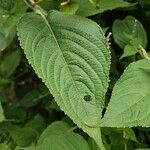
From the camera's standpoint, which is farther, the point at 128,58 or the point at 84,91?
the point at 128,58

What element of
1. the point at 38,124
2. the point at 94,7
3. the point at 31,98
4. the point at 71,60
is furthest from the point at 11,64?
the point at 71,60

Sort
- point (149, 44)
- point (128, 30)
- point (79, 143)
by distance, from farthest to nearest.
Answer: point (149, 44) → point (128, 30) → point (79, 143)

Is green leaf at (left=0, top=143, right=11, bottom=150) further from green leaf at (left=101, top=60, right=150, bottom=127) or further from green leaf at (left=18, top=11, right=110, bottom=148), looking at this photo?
green leaf at (left=101, top=60, right=150, bottom=127)

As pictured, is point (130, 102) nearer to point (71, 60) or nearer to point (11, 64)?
point (71, 60)

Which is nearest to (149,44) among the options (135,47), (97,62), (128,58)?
(128,58)

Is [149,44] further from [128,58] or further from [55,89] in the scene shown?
[55,89]

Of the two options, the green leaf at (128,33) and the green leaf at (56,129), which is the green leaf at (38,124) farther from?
the green leaf at (128,33)

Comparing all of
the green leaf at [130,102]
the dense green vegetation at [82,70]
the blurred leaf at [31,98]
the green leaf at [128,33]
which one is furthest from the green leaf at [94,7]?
the blurred leaf at [31,98]
